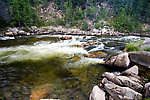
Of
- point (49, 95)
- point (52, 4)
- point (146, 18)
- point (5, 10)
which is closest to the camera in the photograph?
point (49, 95)

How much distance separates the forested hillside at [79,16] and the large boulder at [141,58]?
32.4 m

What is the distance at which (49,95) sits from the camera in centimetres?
358

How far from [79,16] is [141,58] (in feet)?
157

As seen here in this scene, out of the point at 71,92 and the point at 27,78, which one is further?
the point at 27,78

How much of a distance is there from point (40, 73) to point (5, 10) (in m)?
36.8

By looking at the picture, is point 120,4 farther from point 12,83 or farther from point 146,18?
point 12,83

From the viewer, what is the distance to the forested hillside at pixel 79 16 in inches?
1258

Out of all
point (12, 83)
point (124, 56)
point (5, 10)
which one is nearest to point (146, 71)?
point (124, 56)

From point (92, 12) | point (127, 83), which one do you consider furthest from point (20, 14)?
point (127, 83)

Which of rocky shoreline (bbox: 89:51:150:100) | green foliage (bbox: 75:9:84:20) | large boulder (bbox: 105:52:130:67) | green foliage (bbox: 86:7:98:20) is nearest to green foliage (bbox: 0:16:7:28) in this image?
green foliage (bbox: 75:9:84:20)

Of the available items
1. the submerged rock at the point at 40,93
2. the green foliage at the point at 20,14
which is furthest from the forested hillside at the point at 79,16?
the submerged rock at the point at 40,93

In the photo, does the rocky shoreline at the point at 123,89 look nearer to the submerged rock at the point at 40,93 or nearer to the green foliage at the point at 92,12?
the submerged rock at the point at 40,93

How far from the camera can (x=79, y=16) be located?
49.5m

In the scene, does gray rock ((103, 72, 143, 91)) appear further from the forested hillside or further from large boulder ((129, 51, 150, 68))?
the forested hillside
